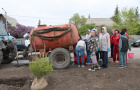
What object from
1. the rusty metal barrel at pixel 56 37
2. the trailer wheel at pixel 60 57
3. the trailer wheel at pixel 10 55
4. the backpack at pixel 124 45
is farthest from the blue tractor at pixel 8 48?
the backpack at pixel 124 45

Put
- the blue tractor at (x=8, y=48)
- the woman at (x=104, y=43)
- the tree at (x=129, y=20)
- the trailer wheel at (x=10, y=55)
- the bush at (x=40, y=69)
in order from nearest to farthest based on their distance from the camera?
the bush at (x=40, y=69)
the woman at (x=104, y=43)
the blue tractor at (x=8, y=48)
the trailer wheel at (x=10, y=55)
the tree at (x=129, y=20)

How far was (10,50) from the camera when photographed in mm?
6977

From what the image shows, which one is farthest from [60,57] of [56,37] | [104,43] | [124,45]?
[124,45]

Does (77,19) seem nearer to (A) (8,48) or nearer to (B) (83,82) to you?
(A) (8,48)

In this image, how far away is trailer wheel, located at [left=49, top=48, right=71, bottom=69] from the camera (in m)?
5.50

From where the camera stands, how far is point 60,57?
18.6ft

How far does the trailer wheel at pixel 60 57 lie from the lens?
18.1 feet

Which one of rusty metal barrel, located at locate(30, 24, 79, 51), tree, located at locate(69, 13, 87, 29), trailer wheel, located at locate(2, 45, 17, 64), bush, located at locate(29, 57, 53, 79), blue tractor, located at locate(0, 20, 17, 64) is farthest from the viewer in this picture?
tree, located at locate(69, 13, 87, 29)

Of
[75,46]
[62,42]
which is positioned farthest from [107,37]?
[62,42]

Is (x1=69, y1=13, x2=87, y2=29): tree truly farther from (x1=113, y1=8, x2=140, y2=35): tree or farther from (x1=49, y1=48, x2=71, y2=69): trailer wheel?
(x1=49, y1=48, x2=71, y2=69): trailer wheel

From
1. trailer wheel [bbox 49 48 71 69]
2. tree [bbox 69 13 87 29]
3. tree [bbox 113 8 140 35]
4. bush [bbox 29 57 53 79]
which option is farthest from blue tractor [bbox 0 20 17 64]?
tree [bbox 69 13 87 29]

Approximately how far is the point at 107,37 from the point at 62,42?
196 cm

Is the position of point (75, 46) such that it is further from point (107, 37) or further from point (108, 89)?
point (108, 89)

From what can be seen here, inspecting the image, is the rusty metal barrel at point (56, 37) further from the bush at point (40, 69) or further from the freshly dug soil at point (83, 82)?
the bush at point (40, 69)
